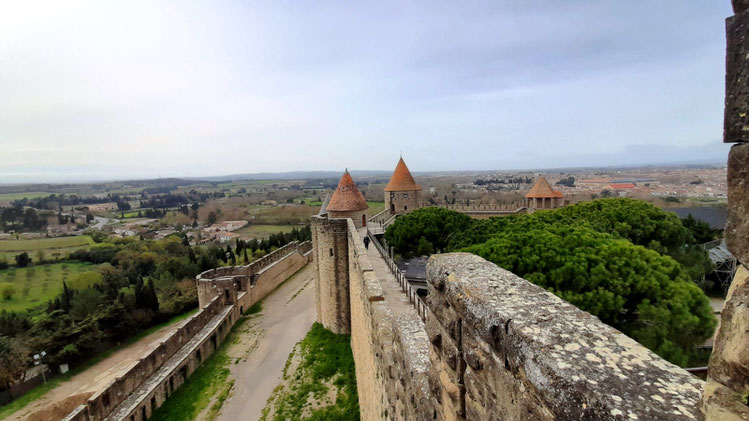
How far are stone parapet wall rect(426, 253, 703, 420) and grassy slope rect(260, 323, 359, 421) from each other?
9045 millimetres

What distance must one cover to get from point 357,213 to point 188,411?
375 inches

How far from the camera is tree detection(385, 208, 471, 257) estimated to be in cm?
1688

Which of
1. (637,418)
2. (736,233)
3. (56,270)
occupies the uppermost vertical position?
(736,233)

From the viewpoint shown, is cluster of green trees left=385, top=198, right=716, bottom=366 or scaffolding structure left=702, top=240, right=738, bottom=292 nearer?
cluster of green trees left=385, top=198, right=716, bottom=366

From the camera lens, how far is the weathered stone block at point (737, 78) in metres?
1.01

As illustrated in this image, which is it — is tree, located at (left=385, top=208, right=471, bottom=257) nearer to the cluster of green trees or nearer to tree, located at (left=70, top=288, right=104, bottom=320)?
the cluster of green trees

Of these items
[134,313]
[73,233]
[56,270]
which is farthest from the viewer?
[73,233]

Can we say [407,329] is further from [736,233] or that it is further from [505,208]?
[505,208]

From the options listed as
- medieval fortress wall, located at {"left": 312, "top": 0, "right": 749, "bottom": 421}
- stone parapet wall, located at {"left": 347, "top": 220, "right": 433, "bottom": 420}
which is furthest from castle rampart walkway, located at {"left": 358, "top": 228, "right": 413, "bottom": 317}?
medieval fortress wall, located at {"left": 312, "top": 0, "right": 749, "bottom": 421}

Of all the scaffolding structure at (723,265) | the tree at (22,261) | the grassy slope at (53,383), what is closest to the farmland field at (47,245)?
the tree at (22,261)

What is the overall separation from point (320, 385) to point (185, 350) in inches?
247

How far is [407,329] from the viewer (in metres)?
3.74

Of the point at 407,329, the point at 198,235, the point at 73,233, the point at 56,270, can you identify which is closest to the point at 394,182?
the point at 407,329

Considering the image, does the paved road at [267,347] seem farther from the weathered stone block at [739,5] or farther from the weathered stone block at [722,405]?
the weathered stone block at [739,5]
